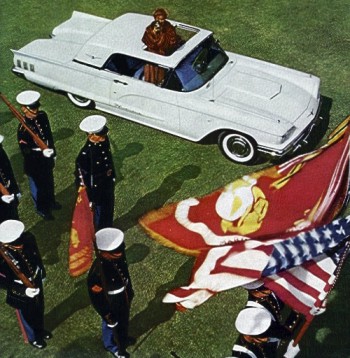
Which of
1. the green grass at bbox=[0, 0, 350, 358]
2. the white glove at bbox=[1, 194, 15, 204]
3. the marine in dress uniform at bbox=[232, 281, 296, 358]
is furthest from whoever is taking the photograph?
the white glove at bbox=[1, 194, 15, 204]

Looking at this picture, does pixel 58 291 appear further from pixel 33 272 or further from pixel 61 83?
pixel 61 83

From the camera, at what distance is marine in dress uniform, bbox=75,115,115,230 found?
7.19 meters

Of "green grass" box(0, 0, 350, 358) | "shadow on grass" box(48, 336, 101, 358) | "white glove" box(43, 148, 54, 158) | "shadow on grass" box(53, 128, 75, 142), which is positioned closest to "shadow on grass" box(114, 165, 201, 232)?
"green grass" box(0, 0, 350, 358)

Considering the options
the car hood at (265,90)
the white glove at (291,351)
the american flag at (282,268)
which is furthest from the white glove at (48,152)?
the white glove at (291,351)

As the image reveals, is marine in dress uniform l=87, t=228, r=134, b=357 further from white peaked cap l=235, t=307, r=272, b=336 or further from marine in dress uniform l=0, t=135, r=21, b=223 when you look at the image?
marine in dress uniform l=0, t=135, r=21, b=223

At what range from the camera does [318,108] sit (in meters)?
9.05

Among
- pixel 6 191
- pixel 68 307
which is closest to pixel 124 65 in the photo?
pixel 6 191

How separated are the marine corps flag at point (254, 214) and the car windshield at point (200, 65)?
3361 mm

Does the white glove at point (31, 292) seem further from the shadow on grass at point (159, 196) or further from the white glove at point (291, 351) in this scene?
the white glove at point (291, 351)

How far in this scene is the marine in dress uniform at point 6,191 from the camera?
7.19 meters

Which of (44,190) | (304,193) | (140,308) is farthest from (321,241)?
(44,190)

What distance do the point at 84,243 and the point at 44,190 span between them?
2310 mm

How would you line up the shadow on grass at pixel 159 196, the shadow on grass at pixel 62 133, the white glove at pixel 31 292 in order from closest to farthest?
the white glove at pixel 31 292, the shadow on grass at pixel 159 196, the shadow on grass at pixel 62 133

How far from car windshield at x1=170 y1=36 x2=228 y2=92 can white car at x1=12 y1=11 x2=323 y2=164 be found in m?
0.01
